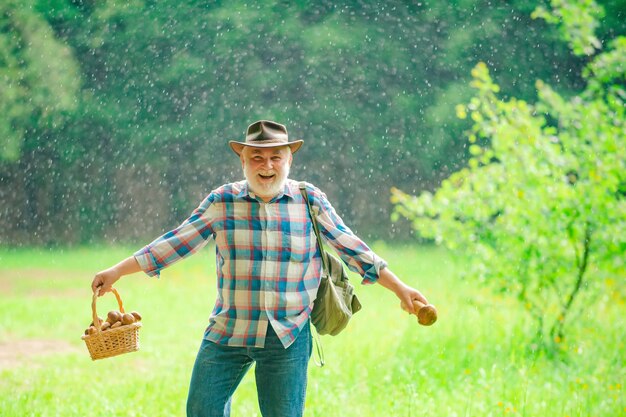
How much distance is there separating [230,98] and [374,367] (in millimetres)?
7269

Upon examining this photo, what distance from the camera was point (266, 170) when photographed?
211 cm

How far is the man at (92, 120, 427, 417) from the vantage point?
6.84ft

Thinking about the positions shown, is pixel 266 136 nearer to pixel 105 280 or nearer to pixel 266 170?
pixel 266 170

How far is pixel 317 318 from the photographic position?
2.19 meters

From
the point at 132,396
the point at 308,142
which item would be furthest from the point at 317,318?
the point at 308,142

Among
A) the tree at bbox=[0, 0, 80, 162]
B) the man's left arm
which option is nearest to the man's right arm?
the man's left arm

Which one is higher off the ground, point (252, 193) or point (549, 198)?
point (252, 193)

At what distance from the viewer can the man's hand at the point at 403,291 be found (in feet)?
6.90

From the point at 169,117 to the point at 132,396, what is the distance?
748 centimetres

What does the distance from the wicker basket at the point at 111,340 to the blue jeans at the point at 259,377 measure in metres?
0.22

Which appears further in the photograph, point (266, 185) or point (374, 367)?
point (374, 367)

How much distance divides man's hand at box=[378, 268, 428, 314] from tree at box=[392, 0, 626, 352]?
1907 mm

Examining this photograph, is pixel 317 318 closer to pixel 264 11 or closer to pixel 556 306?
pixel 556 306

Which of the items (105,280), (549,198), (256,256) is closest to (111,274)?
(105,280)
